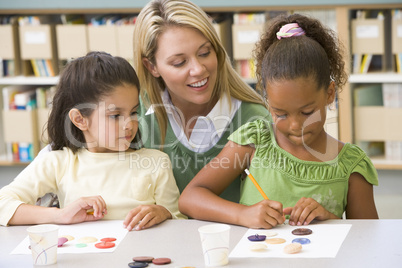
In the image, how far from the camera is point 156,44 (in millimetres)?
1889

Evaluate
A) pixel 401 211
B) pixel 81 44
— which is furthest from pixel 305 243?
pixel 81 44

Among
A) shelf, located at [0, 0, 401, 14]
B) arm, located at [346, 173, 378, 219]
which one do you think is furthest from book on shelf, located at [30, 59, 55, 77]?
arm, located at [346, 173, 378, 219]

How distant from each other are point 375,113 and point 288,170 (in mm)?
1997

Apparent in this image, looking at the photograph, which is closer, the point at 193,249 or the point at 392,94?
the point at 193,249

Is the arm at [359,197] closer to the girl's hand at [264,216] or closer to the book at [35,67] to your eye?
the girl's hand at [264,216]

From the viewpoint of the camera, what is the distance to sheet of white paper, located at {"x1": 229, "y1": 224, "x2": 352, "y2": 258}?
1.22 meters

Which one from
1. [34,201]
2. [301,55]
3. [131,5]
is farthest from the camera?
[131,5]

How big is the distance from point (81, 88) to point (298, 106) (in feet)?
1.93

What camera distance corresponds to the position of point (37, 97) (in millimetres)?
3842

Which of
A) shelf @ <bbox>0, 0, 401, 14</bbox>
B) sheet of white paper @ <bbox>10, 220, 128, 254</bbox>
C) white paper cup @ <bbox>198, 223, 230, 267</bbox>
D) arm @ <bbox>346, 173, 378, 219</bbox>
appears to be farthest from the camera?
shelf @ <bbox>0, 0, 401, 14</bbox>

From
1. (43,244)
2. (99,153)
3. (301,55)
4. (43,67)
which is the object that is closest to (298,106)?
(301,55)

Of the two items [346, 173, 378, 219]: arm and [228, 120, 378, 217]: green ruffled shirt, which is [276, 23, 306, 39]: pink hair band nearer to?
[228, 120, 378, 217]: green ruffled shirt

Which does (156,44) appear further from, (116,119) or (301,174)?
(301,174)

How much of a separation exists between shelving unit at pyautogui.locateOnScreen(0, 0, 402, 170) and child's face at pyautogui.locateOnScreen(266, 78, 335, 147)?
1.79 m
